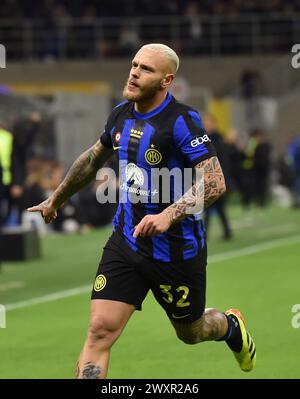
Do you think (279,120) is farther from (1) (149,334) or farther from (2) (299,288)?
(1) (149,334)

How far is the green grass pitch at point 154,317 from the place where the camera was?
967 centimetres

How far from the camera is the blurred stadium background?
1088 centimetres

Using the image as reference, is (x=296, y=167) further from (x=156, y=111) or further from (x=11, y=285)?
(x=156, y=111)

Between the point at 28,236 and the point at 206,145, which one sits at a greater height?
the point at 206,145

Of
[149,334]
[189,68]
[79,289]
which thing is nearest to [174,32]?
[189,68]

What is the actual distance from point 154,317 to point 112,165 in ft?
37.2

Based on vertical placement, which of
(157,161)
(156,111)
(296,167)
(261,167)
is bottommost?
(261,167)

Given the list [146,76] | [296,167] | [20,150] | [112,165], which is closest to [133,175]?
[146,76]

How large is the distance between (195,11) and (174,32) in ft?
5.04

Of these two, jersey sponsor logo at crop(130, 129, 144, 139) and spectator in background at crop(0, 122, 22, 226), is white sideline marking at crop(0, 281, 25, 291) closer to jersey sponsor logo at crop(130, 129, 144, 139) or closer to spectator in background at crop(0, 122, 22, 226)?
spectator in background at crop(0, 122, 22, 226)

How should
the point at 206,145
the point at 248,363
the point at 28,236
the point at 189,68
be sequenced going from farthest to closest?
the point at 189,68 → the point at 28,236 → the point at 248,363 → the point at 206,145

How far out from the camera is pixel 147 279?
A: 7953 millimetres

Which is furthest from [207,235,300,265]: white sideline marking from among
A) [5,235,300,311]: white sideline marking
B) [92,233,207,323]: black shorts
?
[92,233,207,323]: black shorts

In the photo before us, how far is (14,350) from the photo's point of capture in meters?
10.7
